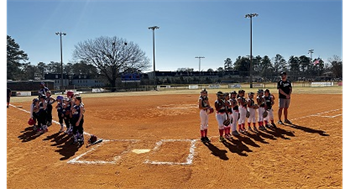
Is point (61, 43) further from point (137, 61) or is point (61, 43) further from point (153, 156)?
point (153, 156)

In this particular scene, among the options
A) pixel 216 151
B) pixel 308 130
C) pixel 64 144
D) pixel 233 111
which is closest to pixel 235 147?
pixel 216 151

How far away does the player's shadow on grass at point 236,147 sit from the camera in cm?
612

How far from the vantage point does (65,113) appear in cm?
862

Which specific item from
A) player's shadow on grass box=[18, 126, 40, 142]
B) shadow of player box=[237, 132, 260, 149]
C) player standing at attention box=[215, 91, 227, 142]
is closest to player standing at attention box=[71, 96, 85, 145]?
player's shadow on grass box=[18, 126, 40, 142]

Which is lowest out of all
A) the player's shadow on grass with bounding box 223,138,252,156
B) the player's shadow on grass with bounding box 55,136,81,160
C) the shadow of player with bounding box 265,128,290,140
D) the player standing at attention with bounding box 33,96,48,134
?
the player's shadow on grass with bounding box 55,136,81,160

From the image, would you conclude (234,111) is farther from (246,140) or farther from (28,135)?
(28,135)

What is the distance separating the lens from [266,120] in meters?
8.88

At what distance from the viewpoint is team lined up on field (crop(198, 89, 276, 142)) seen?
7141mm

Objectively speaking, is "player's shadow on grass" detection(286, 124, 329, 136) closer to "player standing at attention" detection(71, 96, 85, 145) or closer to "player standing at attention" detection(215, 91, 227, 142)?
"player standing at attention" detection(215, 91, 227, 142)

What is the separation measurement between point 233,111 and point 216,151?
214 centimetres

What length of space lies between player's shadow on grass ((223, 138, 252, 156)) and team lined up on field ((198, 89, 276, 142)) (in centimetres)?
33

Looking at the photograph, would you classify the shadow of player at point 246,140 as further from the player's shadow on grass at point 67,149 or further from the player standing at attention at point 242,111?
the player's shadow on grass at point 67,149

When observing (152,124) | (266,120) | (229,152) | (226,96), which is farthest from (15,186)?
(266,120)

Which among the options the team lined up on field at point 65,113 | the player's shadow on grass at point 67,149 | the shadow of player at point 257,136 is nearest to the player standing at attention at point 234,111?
the shadow of player at point 257,136
